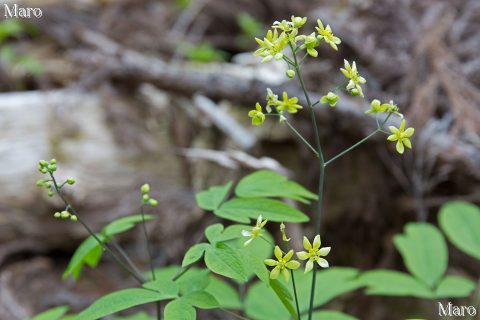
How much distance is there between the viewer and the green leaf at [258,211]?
3.43 feet

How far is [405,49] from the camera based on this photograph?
8.59ft

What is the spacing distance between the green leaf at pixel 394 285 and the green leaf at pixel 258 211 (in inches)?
18.0

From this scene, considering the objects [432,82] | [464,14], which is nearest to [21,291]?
[432,82]

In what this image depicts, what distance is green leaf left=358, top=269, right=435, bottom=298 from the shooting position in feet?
4.58

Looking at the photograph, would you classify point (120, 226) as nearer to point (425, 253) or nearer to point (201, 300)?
point (201, 300)

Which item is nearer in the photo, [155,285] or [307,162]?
[155,285]

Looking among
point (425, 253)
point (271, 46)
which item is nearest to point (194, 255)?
point (271, 46)

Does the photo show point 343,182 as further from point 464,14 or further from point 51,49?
point 51,49

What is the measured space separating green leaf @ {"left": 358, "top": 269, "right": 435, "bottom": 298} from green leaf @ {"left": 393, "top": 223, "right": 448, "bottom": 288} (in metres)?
0.04

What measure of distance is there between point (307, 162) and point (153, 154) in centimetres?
85

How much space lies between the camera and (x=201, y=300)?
951mm

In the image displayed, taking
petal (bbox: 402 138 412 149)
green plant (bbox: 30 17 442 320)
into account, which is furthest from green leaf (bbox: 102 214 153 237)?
petal (bbox: 402 138 412 149)

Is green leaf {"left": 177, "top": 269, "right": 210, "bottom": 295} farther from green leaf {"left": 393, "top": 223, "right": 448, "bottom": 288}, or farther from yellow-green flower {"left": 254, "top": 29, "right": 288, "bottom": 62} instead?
green leaf {"left": 393, "top": 223, "right": 448, "bottom": 288}

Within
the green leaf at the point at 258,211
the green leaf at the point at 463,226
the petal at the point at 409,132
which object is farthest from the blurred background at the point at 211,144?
the petal at the point at 409,132
